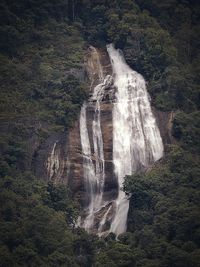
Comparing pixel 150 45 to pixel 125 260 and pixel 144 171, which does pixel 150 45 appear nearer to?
pixel 144 171

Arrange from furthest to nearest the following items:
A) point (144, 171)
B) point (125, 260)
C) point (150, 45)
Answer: point (150, 45) → point (144, 171) → point (125, 260)

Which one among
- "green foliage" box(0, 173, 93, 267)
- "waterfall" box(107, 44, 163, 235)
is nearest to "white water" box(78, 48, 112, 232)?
"waterfall" box(107, 44, 163, 235)

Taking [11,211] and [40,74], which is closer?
[11,211]

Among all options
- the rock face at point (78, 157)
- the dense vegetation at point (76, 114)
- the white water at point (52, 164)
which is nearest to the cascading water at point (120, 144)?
the rock face at point (78, 157)

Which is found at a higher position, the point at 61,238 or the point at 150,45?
the point at 150,45

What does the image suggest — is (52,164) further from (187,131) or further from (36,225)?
(187,131)

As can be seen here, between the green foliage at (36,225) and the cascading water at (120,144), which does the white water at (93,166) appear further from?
the green foliage at (36,225)

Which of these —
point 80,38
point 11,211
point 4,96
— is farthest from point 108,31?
point 11,211

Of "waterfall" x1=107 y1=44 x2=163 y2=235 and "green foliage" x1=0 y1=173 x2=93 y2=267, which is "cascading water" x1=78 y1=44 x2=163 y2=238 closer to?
"waterfall" x1=107 y1=44 x2=163 y2=235
